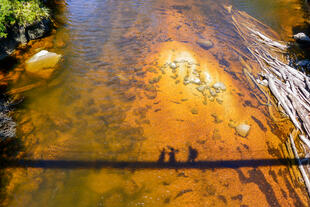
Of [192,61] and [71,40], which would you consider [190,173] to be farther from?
[71,40]

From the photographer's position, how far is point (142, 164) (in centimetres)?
358

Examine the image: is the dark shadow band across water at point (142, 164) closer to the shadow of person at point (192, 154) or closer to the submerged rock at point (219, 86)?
the shadow of person at point (192, 154)

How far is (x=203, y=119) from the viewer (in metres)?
4.59

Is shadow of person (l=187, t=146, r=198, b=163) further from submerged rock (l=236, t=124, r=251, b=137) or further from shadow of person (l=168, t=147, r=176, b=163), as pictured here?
submerged rock (l=236, t=124, r=251, b=137)

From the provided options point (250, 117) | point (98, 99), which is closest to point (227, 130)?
point (250, 117)

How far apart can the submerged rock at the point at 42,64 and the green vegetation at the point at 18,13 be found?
0.97 meters

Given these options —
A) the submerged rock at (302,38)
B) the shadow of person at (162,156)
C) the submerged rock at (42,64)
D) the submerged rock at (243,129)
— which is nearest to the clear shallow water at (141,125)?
the shadow of person at (162,156)

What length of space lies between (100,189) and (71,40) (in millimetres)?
5997

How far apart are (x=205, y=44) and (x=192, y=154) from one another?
17.2 feet

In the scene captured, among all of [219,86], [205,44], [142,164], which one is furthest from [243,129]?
[205,44]

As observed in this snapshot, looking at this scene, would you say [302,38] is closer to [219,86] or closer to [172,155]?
[219,86]

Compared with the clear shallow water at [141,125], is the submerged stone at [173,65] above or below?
above

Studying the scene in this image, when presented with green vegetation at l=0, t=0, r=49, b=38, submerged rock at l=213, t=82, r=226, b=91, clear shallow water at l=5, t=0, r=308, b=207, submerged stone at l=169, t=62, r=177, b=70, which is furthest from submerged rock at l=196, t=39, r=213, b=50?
green vegetation at l=0, t=0, r=49, b=38

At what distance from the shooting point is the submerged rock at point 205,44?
7056mm
